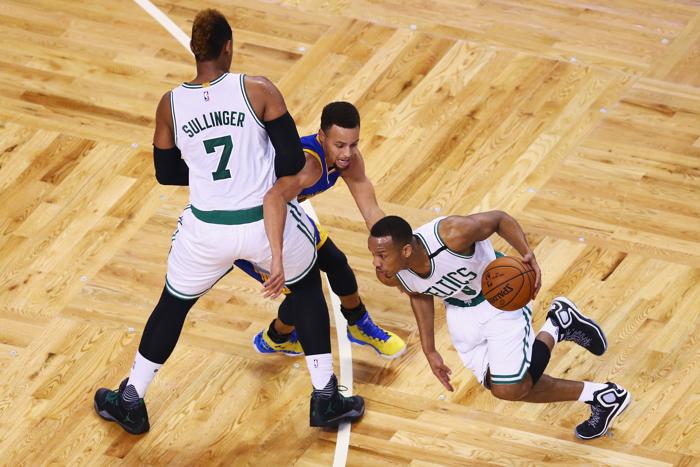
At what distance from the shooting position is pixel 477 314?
6.58m

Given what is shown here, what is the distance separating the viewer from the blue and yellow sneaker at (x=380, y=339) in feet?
23.9

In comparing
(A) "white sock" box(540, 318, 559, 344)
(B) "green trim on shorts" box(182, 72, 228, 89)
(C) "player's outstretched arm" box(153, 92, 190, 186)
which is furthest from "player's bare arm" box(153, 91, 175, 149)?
(A) "white sock" box(540, 318, 559, 344)

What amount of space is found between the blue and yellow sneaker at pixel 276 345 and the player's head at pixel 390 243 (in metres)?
1.33

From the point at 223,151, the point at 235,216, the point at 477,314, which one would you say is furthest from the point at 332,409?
the point at 223,151

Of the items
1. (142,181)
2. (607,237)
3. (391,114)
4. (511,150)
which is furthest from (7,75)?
(607,237)

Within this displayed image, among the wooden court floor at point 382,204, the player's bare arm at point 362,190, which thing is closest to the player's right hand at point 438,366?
the wooden court floor at point 382,204

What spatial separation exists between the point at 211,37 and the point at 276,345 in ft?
6.71

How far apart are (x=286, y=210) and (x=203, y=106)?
630 millimetres

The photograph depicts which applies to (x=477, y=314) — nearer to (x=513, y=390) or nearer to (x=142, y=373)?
(x=513, y=390)

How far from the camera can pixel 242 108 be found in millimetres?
6000

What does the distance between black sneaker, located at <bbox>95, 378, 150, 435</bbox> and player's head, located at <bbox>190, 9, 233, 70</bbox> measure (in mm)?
1824

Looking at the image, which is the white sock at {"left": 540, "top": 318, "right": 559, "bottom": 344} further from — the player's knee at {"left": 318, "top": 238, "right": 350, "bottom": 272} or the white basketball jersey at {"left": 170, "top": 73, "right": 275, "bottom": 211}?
the white basketball jersey at {"left": 170, "top": 73, "right": 275, "bottom": 211}

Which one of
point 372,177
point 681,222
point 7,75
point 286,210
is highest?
point 286,210

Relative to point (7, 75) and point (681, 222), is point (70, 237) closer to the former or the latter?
point (7, 75)
